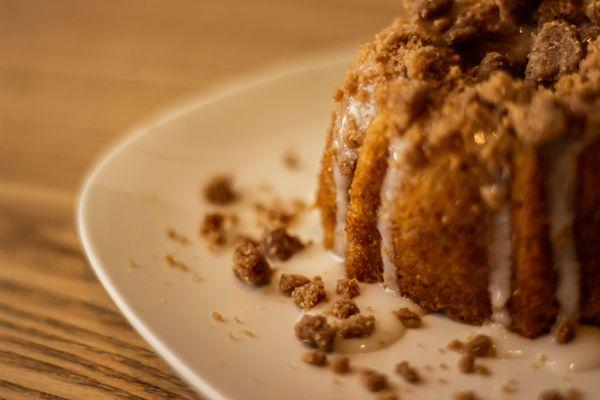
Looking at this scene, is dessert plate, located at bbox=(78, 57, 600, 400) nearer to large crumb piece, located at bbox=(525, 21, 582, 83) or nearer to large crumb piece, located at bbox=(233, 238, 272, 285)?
large crumb piece, located at bbox=(233, 238, 272, 285)

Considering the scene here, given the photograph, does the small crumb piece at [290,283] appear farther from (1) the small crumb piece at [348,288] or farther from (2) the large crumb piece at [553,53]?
(2) the large crumb piece at [553,53]

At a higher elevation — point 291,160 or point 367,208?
point 291,160

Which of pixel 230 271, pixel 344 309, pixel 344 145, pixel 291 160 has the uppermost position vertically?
pixel 291 160

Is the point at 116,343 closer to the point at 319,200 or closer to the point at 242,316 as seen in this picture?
the point at 242,316

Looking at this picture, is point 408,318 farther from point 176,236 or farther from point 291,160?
point 291,160

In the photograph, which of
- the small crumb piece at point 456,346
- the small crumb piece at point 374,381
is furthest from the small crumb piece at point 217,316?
the small crumb piece at point 456,346

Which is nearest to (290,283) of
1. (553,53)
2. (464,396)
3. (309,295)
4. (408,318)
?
(309,295)

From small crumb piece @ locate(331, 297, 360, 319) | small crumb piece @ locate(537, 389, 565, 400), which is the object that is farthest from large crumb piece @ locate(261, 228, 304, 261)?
small crumb piece @ locate(537, 389, 565, 400)
